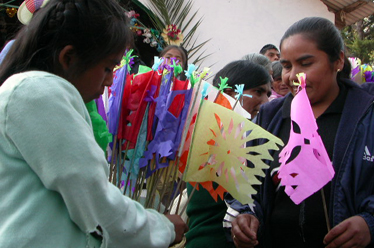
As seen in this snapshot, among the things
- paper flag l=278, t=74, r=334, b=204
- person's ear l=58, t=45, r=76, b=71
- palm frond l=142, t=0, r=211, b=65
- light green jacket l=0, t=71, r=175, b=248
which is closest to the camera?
light green jacket l=0, t=71, r=175, b=248

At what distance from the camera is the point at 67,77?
1117mm

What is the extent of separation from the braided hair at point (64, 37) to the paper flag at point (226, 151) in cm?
Answer: 45

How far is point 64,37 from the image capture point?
1088mm

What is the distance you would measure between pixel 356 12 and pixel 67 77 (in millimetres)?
7323

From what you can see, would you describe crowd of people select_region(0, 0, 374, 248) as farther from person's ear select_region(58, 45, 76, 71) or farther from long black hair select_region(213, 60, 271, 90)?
long black hair select_region(213, 60, 271, 90)

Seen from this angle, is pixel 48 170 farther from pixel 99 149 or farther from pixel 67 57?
pixel 67 57

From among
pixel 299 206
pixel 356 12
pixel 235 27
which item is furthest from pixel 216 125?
pixel 356 12

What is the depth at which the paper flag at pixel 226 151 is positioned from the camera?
141cm

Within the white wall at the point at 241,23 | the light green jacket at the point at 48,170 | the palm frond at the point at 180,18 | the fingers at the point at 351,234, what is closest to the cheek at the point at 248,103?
the fingers at the point at 351,234

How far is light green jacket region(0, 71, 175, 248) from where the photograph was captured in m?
0.92

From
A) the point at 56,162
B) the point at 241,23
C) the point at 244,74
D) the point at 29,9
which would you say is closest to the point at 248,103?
the point at 244,74

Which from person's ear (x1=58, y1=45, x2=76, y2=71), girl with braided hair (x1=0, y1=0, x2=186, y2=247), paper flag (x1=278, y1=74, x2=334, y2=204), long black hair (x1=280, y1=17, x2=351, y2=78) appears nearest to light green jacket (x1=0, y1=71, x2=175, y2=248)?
girl with braided hair (x1=0, y1=0, x2=186, y2=247)

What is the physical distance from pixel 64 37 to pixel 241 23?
5.53 meters

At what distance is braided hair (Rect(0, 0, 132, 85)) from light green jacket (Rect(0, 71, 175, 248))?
141mm
